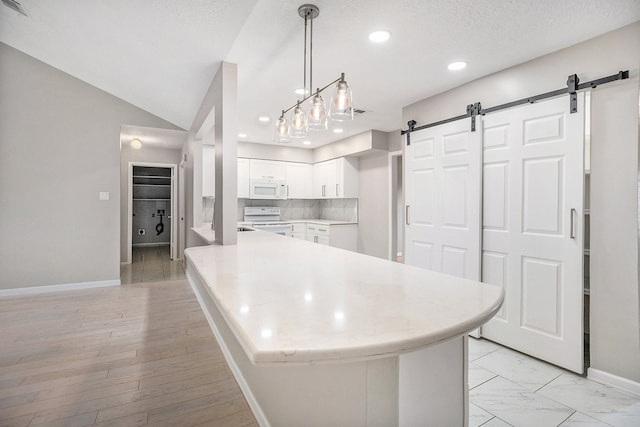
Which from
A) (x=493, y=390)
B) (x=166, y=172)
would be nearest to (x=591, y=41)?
(x=493, y=390)

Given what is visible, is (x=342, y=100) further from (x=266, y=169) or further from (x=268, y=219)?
(x=268, y=219)

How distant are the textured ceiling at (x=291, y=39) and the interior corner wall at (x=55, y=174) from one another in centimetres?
45

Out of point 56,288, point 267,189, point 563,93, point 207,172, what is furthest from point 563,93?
point 56,288

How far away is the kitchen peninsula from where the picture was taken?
772 millimetres

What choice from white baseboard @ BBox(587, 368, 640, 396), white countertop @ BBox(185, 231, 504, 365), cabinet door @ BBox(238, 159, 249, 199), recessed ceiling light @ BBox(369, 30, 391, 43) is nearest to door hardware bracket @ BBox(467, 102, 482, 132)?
recessed ceiling light @ BBox(369, 30, 391, 43)

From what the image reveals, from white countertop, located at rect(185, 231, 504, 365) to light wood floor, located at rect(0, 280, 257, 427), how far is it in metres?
0.87

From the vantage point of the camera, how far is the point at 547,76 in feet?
7.97

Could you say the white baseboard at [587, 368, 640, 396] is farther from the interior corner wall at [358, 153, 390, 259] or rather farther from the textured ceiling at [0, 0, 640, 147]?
the interior corner wall at [358, 153, 390, 259]

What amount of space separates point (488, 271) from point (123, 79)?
4.30m

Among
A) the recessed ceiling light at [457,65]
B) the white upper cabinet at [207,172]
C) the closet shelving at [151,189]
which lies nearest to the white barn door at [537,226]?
→ the recessed ceiling light at [457,65]

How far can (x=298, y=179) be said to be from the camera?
640 centimetres

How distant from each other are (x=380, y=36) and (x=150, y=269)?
17.2 feet

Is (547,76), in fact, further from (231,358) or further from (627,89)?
(231,358)

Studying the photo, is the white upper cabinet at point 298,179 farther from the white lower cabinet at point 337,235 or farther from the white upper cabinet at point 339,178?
the white lower cabinet at point 337,235
